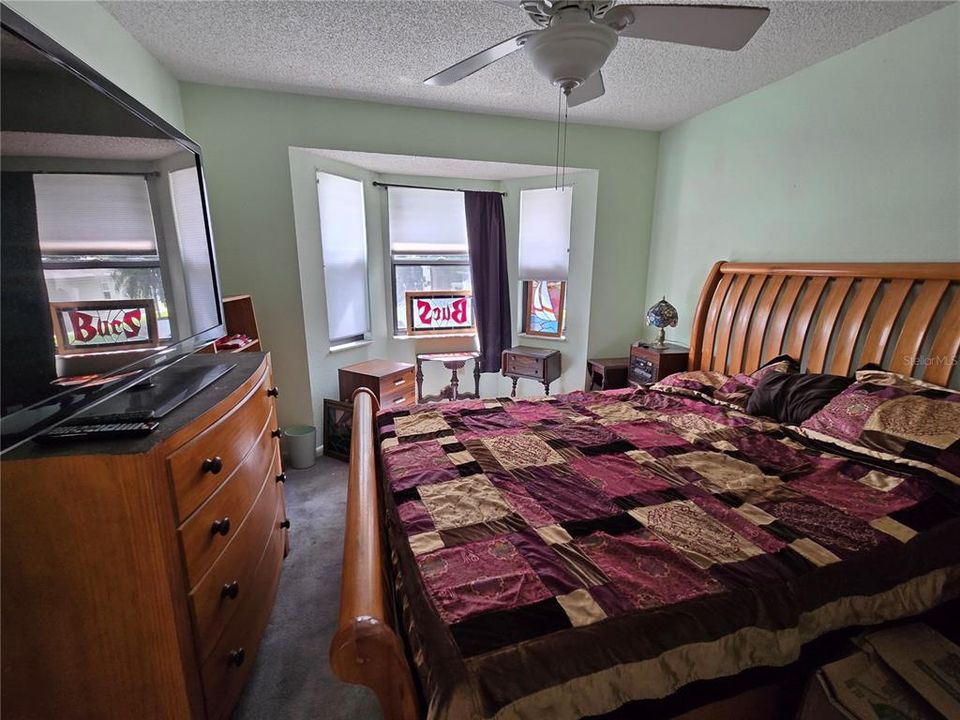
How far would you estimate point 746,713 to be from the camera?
1.07 meters

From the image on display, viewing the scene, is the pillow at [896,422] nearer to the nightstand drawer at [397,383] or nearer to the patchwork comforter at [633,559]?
the patchwork comforter at [633,559]

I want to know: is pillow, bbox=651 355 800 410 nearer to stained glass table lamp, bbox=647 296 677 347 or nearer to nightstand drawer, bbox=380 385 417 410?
stained glass table lamp, bbox=647 296 677 347

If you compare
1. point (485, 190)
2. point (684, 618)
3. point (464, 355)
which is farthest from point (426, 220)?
point (684, 618)

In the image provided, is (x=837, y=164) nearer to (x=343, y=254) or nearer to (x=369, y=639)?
(x=369, y=639)

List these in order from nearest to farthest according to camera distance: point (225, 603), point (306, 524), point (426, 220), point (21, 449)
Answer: point (21, 449), point (225, 603), point (306, 524), point (426, 220)

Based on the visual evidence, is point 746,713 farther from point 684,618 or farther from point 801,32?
point 801,32

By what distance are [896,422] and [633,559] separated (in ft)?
4.19

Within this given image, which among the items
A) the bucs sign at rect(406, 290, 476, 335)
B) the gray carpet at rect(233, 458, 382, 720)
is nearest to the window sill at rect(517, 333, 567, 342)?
the bucs sign at rect(406, 290, 476, 335)

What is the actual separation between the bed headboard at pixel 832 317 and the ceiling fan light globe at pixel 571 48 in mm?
1720

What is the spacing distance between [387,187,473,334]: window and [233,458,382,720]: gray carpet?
214 cm

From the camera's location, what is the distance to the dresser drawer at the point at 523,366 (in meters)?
3.76

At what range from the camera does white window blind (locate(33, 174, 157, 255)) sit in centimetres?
91

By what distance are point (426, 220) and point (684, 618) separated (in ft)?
11.8

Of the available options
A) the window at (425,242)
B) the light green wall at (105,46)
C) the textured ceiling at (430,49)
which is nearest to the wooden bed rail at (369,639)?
the light green wall at (105,46)
